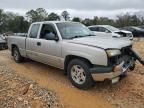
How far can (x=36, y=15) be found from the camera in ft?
227

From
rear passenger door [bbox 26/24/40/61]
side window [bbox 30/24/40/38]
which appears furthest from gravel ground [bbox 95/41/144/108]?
side window [bbox 30/24/40/38]

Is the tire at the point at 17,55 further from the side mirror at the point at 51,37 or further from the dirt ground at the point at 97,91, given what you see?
the side mirror at the point at 51,37

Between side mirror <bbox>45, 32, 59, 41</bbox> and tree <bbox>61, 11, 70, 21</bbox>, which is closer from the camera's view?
side mirror <bbox>45, 32, 59, 41</bbox>

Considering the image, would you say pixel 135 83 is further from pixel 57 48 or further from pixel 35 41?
pixel 35 41

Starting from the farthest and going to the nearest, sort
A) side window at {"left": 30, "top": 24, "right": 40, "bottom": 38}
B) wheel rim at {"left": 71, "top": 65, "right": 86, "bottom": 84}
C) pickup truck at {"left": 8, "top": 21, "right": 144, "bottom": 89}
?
side window at {"left": 30, "top": 24, "right": 40, "bottom": 38}, wheel rim at {"left": 71, "top": 65, "right": 86, "bottom": 84}, pickup truck at {"left": 8, "top": 21, "right": 144, "bottom": 89}

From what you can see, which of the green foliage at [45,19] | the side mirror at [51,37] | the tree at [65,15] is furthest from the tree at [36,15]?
the side mirror at [51,37]

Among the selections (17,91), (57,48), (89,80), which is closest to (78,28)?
(57,48)

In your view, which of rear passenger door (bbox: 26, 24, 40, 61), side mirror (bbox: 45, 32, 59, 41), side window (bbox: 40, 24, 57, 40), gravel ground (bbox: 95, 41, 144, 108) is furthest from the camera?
rear passenger door (bbox: 26, 24, 40, 61)

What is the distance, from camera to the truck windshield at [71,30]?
673cm

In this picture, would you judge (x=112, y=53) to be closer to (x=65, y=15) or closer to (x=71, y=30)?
(x=71, y=30)

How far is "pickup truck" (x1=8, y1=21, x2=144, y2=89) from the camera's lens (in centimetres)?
545

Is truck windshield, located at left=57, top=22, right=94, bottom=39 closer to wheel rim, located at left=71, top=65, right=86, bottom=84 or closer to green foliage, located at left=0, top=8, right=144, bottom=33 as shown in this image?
wheel rim, located at left=71, top=65, right=86, bottom=84

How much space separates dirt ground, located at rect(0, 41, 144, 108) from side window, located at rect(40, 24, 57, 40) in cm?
122

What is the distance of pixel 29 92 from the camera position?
588 centimetres
